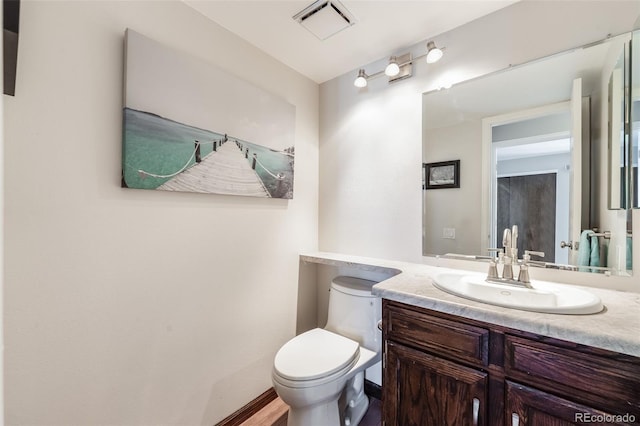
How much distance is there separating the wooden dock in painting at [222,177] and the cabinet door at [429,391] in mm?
1052

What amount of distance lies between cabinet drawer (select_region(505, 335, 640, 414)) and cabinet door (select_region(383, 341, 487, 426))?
0.13 metres

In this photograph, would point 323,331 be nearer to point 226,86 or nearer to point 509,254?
point 509,254

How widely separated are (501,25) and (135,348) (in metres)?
2.25

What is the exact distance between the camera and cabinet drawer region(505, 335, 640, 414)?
0.79 metres

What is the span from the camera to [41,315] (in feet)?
3.39

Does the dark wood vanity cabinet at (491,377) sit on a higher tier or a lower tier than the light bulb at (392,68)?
lower

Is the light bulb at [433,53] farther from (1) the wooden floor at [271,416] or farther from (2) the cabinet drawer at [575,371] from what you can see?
(1) the wooden floor at [271,416]

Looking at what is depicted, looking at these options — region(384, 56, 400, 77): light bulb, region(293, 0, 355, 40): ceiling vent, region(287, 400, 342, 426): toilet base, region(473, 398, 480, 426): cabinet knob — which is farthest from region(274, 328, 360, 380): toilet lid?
region(293, 0, 355, 40): ceiling vent

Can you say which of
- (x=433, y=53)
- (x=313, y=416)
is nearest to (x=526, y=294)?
(x=313, y=416)

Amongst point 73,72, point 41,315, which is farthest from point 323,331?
point 73,72

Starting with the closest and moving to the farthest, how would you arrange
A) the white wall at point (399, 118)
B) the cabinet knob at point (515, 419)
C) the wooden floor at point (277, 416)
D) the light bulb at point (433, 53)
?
the cabinet knob at point (515, 419)
the white wall at point (399, 118)
the light bulb at point (433, 53)
the wooden floor at point (277, 416)

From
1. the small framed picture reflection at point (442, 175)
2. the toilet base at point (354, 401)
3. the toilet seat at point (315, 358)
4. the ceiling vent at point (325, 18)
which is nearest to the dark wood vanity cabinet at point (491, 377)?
the toilet seat at point (315, 358)

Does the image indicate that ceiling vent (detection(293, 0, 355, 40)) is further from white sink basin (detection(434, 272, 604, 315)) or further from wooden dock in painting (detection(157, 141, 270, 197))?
white sink basin (detection(434, 272, 604, 315))

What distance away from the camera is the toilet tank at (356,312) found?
1666 millimetres
